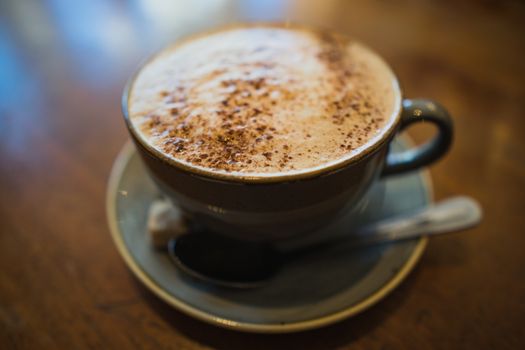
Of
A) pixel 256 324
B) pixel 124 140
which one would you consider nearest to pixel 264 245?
pixel 256 324

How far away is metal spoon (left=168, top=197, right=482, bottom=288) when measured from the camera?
0.66 meters

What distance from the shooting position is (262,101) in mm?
632

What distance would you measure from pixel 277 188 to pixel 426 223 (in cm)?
33

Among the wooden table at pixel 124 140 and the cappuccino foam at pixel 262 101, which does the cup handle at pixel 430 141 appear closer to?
the cappuccino foam at pixel 262 101

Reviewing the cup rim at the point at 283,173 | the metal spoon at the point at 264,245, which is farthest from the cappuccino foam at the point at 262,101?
the metal spoon at the point at 264,245

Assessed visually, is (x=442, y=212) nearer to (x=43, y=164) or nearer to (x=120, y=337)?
(x=120, y=337)

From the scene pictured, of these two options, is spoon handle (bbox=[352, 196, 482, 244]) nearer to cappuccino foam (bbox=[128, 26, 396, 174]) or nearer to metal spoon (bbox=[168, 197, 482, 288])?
metal spoon (bbox=[168, 197, 482, 288])

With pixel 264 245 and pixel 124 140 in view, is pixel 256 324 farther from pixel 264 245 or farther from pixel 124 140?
pixel 124 140

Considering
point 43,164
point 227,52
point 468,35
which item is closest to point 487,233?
point 227,52

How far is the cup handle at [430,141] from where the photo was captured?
25.4 inches

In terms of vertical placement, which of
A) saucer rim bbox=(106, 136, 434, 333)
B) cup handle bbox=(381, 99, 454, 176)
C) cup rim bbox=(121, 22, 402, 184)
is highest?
cup rim bbox=(121, 22, 402, 184)

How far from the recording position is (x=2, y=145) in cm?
94

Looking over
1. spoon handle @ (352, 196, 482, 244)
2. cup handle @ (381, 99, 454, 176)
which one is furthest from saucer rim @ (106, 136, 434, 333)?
cup handle @ (381, 99, 454, 176)

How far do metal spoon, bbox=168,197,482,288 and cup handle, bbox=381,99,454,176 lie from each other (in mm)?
91
